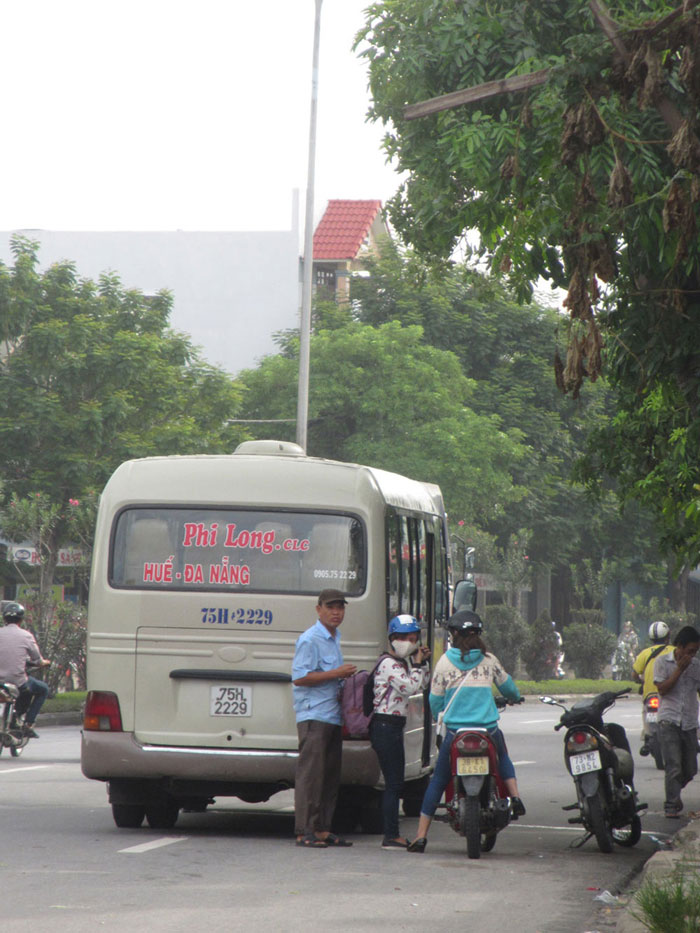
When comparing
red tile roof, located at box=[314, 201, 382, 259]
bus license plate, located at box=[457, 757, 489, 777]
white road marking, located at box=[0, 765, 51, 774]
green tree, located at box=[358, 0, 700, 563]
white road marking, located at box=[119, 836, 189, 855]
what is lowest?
white road marking, located at box=[0, 765, 51, 774]

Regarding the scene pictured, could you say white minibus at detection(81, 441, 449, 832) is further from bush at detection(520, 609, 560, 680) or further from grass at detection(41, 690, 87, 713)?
bush at detection(520, 609, 560, 680)

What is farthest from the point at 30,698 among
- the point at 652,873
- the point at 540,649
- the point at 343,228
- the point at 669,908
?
the point at 343,228

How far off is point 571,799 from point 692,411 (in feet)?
21.2

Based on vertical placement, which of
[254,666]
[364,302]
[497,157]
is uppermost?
[364,302]

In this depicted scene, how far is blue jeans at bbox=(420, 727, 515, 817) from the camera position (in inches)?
426

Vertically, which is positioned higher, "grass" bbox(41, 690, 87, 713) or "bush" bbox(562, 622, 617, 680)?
"bush" bbox(562, 622, 617, 680)

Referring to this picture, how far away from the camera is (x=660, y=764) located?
53.1 feet

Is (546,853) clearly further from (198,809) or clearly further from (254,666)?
(198,809)

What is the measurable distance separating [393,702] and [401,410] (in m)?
29.3

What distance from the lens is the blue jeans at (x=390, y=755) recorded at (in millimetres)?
11102

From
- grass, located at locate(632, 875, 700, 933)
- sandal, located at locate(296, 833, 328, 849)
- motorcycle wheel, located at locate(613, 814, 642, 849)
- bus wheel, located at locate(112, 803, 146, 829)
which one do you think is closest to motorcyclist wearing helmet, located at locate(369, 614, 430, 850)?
sandal, located at locate(296, 833, 328, 849)

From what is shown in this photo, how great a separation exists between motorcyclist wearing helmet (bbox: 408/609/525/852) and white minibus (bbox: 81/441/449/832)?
75 centimetres

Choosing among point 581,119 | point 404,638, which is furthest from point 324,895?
point 581,119

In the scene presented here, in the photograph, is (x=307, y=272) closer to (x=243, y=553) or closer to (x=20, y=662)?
(x=20, y=662)
